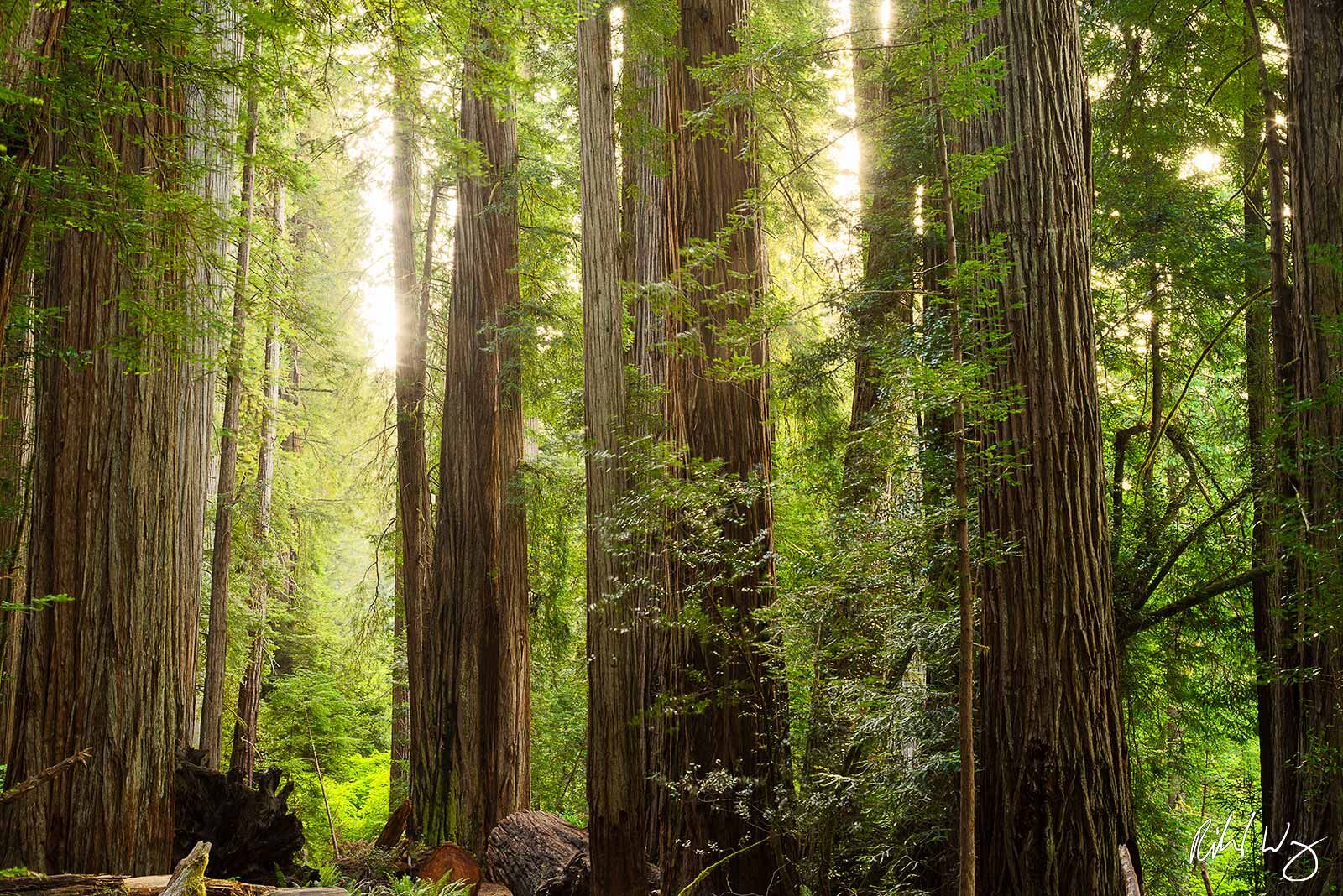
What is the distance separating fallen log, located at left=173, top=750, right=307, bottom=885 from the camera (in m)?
6.32

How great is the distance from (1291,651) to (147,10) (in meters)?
6.81

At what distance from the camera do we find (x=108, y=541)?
5.29 meters

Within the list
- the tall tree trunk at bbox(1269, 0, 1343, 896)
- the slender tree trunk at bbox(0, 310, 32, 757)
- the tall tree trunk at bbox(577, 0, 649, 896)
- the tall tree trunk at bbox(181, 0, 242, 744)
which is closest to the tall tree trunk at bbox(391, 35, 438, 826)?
the slender tree trunk at bbox(0, 310, 32, 757)

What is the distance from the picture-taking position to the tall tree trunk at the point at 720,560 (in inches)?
216

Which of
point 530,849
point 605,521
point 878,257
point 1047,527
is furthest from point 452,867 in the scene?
point 878,257

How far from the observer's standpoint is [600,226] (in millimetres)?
6523

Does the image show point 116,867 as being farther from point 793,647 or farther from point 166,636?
point 793,647

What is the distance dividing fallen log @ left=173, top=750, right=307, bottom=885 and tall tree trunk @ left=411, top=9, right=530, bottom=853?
2823 millimetres

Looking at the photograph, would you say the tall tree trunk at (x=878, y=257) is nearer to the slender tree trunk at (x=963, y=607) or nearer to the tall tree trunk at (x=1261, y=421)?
the slender tree trunk at (x=963, y=607)

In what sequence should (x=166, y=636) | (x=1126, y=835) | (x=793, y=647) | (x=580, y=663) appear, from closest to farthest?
1. (x=1126, y=835)
2. (x=793, y=647)
3. (x=166, y=636)
4. (x=580, y=663)

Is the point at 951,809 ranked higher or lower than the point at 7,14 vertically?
lower

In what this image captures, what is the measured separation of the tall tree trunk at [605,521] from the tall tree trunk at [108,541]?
100 inches

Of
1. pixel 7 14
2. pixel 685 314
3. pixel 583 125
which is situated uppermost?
pixel 583 125

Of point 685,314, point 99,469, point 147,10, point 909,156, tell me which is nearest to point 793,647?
point 685,314
